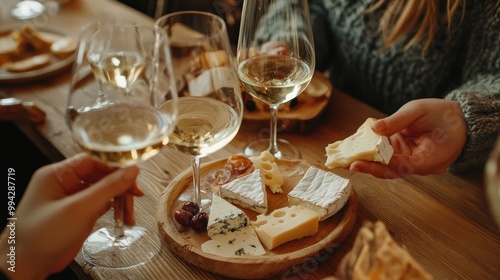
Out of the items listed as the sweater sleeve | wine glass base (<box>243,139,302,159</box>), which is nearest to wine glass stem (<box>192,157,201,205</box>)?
wine glass base (<box>243,139,302,159</box>)

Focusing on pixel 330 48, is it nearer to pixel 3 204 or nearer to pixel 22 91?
pixel 22 91

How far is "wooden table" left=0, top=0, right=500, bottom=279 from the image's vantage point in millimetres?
901

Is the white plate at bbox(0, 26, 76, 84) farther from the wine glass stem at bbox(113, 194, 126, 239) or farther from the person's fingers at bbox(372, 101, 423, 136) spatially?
the person's fingers at bbox(372, 101, 423, 136)

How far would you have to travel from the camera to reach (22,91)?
1.50 metres

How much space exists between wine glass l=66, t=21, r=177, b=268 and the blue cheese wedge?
0.15 m

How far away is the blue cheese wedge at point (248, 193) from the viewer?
0.98m

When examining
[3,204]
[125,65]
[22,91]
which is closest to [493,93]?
[125,65]

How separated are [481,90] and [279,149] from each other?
1.59 feet

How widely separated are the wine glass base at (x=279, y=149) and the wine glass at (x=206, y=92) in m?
0.30

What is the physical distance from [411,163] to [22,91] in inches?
42.0

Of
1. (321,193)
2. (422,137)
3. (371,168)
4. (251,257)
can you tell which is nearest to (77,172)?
(251,257)

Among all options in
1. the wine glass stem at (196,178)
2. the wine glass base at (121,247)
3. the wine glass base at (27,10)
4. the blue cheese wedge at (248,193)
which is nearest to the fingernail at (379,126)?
the blue cheese wedge at (248,193)

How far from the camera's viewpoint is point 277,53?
1.11 meters

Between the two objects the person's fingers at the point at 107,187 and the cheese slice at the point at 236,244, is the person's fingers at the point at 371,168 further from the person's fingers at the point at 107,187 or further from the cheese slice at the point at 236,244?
the person's fingers at the point at 107,187
